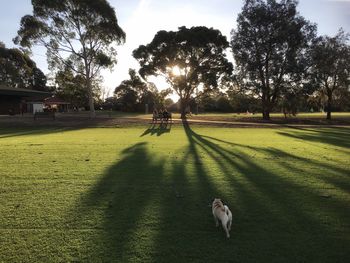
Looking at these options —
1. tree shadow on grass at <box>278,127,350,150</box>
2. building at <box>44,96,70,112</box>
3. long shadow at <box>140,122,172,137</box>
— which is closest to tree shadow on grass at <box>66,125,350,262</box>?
tree shadow on grass at <box>278,127,350,150</box>

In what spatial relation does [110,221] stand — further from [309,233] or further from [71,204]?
[309,233]

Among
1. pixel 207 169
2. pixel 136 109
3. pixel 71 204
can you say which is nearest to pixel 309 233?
pixel 71 204

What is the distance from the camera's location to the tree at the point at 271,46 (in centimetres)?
3578

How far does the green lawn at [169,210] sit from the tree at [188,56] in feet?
101

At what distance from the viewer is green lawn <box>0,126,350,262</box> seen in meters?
3.91

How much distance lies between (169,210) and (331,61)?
37.3m

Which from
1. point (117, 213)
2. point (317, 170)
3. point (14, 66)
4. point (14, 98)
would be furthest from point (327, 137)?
point (14, 66)

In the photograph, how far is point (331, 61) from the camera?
37.2m

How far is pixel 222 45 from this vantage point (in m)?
39.7

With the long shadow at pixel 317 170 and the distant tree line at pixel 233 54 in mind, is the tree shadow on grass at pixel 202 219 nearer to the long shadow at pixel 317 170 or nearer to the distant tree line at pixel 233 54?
the long shadow at pixel 317 170

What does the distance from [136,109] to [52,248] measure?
6433 centimetres

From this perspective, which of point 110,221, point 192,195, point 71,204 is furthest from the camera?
point 192,195

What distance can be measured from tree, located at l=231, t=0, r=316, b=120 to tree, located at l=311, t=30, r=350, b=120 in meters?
1.33

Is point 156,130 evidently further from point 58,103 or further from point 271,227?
point 58,103
